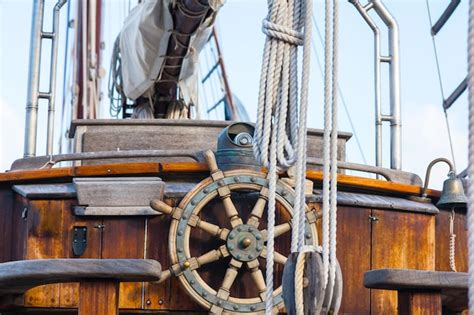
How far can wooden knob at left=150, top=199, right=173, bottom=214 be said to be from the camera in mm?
4754

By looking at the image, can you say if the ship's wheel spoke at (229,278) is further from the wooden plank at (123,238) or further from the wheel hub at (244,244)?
the wooden plank at (123,238)

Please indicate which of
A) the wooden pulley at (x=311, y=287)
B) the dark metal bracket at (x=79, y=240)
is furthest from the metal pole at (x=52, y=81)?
the wooden pulley at (x=311, y=287)

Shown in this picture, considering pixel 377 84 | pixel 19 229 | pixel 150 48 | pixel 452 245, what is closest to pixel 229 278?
pixel 19 229

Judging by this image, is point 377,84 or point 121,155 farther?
point 377,84

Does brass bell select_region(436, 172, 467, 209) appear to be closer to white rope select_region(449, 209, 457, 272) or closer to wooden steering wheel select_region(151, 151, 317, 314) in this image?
white rope select_region(449, 209, 457, 272)

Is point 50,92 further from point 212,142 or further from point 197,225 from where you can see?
point 197,225

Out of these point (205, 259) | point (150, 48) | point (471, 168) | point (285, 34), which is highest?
point (150, 48)

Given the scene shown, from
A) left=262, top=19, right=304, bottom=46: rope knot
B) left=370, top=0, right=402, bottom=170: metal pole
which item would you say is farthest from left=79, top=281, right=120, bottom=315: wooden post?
left=370, top=0, right=402, bottom=170: metal pole

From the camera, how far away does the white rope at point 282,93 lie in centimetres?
321

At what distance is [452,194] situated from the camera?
5266 millimetres

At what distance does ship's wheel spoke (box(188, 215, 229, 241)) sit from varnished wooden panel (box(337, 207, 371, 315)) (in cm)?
59

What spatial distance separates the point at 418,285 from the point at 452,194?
181 cm

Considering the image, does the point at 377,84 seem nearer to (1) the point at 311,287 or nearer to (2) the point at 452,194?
(2) the point at 452,194

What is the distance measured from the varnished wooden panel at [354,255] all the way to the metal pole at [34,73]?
5.49 feet
